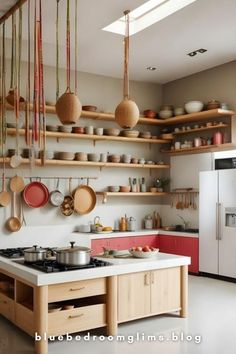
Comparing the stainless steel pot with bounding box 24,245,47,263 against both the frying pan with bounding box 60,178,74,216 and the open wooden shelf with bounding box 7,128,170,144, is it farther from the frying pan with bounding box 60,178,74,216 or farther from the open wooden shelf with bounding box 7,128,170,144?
the frying pan with bounding box 60,178,74,216

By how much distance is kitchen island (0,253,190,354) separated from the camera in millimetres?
3475

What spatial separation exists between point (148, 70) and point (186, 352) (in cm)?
471

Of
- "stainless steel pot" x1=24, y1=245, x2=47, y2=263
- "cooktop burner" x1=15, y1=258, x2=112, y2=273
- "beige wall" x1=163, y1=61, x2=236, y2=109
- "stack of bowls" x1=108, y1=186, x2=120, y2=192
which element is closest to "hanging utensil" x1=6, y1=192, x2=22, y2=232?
"stack of bowls" x1=108, y1=186, x2=120, y2=192

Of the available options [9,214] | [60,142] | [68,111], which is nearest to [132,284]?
[68,111]

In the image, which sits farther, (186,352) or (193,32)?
(193,32)

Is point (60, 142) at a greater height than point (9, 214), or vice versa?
point (60, 142)

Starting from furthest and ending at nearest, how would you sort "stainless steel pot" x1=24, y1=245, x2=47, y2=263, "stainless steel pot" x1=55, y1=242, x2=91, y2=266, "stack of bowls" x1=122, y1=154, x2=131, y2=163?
"stack of bowls" x1=122, y1=154, x2=131, y2=163 → "stainless steel pot" x1=24, y1=245, x2=47, y2=263 → "stainless steel pot" x1=55, y1=242, x2=91, y2=266

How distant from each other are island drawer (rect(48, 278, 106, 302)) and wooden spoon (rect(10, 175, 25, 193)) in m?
2.84

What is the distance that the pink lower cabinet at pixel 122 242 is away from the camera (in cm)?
644

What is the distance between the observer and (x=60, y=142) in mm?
6758

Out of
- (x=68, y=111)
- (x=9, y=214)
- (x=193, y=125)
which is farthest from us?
(x=193, y=125)

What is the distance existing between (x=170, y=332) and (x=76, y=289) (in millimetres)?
1000

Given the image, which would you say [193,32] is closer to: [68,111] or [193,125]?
[193,125]

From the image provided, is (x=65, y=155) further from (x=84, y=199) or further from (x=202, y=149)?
(x=202, y=149)
